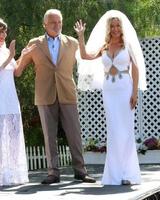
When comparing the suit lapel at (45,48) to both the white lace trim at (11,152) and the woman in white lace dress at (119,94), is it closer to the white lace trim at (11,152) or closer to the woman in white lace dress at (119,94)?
the woman in white lace dress at (119,94)

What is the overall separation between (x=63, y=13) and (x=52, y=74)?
341 cm

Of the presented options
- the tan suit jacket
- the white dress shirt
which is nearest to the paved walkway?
the tan suit jacket

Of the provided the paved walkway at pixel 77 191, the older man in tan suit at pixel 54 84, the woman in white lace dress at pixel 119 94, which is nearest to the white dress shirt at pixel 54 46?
the older man in tan suit at pixel 54 84

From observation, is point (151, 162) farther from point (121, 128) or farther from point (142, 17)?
point (121, 128)

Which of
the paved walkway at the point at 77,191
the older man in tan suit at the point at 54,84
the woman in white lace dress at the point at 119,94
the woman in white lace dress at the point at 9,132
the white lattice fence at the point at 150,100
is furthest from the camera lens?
the white lattice fence at the point at 150,100

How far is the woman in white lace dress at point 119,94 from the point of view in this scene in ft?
21.6

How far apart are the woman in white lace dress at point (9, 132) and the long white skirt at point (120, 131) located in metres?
0.90

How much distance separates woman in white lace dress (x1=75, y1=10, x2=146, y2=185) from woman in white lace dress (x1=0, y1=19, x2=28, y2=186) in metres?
0.81

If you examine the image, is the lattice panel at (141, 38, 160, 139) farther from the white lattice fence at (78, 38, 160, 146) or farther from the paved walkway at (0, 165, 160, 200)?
the paved walkway at (0, 165, 160, 200)

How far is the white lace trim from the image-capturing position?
6816 mm

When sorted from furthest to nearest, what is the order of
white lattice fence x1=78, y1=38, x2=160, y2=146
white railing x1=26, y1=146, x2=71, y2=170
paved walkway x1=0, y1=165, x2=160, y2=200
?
1. white lattice fence x1=78, y1=38, x2=160, y2=146
2. white railing x1=26, y1=146, x2=71, y2=170
3. paved walkway x1=0, y1=165, x2=160, y2=200

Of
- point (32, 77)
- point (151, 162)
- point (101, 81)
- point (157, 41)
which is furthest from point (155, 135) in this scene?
point (101, 81)

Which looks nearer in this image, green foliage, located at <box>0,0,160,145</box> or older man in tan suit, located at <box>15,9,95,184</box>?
older man in tan suit, located at <box>15,9,95,184</box>

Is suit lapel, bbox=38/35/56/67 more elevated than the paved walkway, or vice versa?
suit lapel, bbox=38/35/56/67
